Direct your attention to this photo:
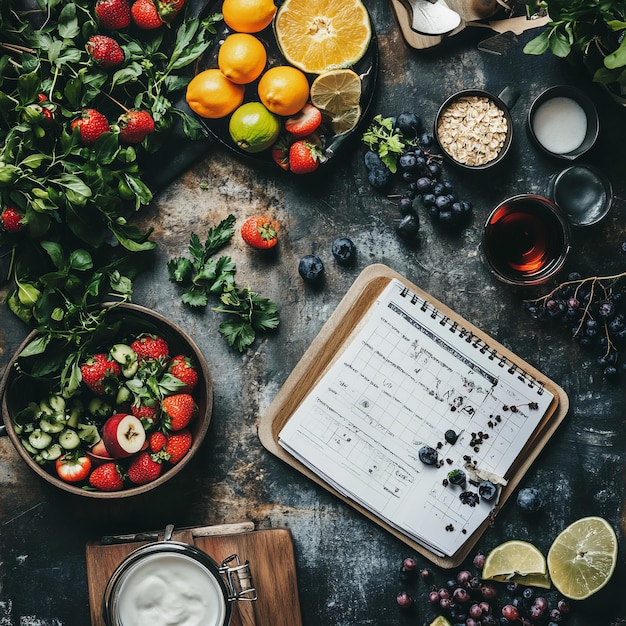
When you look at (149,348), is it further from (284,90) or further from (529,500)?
(529,500)

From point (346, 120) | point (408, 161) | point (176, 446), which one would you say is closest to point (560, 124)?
point (408, 161)

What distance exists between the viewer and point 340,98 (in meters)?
1.91

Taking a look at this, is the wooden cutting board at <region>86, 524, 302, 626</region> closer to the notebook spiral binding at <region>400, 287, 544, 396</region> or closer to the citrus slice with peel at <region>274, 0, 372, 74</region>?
the notebook spiral binding at <region>400, 287, 544, 396</region>

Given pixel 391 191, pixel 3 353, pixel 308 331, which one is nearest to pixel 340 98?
pixel 391 191

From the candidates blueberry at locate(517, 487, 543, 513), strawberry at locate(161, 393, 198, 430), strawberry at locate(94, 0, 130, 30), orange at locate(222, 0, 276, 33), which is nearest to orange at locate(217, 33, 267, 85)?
orange at locate(222, 0, 276, 33)

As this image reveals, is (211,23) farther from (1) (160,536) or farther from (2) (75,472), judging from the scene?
(1) (160,536)

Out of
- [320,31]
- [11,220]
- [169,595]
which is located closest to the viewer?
[169,595]

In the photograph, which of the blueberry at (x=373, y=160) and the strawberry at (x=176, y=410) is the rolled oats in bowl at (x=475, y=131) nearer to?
the blueberry at (x=373, y=160)

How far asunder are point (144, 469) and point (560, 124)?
1556 millimetres

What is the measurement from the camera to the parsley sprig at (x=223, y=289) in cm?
200

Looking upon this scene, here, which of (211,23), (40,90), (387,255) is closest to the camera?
(40,90)

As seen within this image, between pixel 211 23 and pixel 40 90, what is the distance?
0.51 m

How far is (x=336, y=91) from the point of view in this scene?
1.90 metres

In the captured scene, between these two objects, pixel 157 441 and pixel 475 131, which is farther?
pixel 475 131
